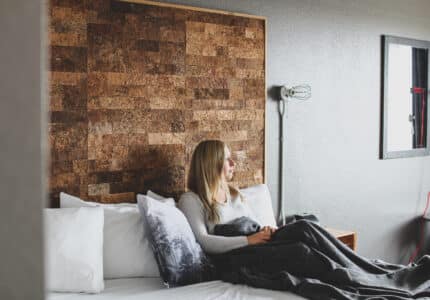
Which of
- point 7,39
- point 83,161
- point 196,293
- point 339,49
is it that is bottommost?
point 196,293

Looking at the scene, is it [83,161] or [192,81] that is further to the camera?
[192,81]

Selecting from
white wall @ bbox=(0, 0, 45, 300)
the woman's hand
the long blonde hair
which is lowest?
the woman's hand

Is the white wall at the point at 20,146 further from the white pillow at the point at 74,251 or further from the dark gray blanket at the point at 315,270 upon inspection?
the dark gray blanket at the point at 315,270

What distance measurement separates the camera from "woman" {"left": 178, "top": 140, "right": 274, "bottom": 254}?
3000 millimetres

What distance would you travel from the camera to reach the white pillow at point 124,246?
9.07 feet

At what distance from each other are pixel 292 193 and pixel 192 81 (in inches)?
46.5

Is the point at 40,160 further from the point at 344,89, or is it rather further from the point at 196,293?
the point at 344,89

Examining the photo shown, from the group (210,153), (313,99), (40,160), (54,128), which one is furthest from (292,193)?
(40,160)

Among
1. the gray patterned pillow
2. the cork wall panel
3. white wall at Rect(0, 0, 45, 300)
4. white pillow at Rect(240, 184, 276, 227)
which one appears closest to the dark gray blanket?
the gray patterned pillow

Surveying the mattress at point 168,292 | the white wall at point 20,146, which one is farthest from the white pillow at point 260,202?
the white wall at point 20,146

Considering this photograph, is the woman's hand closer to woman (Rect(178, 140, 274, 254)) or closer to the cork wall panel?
woman (Rect(178, 140, 274, 254))

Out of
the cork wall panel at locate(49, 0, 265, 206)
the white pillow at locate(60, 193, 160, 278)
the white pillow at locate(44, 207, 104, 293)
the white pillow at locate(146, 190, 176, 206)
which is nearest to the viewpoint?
the white pillow at locate(44, 207, 104, 293)

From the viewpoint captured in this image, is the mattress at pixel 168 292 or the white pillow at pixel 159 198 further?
the white pillow at pixel 159 198

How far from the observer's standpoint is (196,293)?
2.58 m
